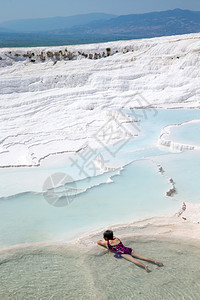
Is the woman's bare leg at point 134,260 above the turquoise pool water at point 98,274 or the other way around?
above

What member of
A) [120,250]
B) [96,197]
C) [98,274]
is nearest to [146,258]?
[120,250]

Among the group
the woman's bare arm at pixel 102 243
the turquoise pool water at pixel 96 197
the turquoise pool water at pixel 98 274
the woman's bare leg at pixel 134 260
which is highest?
the woman's bare arm at pixel 102 243

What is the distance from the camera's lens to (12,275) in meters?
3.54

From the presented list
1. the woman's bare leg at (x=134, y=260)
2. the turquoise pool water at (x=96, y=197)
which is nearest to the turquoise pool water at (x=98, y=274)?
the woman's bare leg at (x=134, y=260)

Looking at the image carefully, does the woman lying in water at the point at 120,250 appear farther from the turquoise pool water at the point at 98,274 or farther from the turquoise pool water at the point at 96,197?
the turquoise pool water at the point at 96,197

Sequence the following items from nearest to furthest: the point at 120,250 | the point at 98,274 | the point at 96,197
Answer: the point at 98,274 < the point at 120,250 < the point at 96,197

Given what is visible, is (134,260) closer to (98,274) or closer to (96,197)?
(98,274)

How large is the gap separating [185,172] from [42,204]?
2792 mm

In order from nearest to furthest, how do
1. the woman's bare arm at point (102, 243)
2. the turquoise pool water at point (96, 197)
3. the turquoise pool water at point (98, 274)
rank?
the turquoise pool water at point (98, 274) < the woman's bare arm at point (102, 243) < the turquoise pool water at point (96, 197)

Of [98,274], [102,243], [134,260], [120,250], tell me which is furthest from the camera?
[102,243]

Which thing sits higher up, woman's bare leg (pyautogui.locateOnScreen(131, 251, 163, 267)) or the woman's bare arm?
the woman's bare arm

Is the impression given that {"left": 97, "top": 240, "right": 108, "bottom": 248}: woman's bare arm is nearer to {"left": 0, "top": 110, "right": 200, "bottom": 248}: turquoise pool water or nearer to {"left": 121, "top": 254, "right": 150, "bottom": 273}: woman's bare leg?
{"left": 121, "top": 254, "right": 150, "bottom": 273}: woman's bare leg

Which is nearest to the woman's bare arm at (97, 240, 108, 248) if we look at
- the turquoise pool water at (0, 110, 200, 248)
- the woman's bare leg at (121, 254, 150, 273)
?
the woman's bare leg at (121, 254, 150, 273)

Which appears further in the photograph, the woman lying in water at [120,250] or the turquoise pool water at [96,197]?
the turquoise pool water at [96,197]
